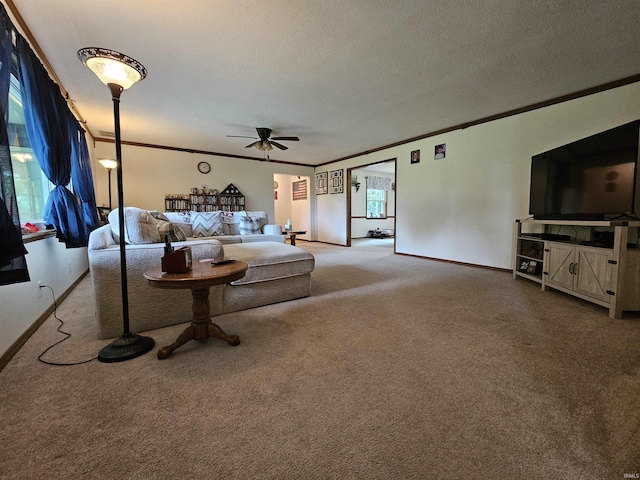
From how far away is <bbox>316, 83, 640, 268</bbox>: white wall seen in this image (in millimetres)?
3078

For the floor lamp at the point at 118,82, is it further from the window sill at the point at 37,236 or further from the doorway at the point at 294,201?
the doorway at the point at 294,201

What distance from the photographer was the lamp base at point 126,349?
5.22 ft

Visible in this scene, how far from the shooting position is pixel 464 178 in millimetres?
4305

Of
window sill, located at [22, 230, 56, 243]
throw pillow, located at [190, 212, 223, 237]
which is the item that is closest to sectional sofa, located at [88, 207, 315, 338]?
window sill, located at [22, 230, 56, 243]

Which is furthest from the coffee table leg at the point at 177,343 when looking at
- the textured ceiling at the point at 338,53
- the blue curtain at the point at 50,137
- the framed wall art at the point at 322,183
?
the framed wall art at the point at 322,183

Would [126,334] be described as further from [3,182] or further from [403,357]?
[403,357]

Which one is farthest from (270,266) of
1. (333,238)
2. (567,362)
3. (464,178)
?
(333,238)

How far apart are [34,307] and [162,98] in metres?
2.57

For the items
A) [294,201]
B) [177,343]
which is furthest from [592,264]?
[294,201]

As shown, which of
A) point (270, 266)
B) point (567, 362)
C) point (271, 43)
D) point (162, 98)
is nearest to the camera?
point (567, 362)

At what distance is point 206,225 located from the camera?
486cm

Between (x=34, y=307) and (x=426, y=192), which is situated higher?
(x=426, y=192)

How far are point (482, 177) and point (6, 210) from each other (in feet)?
16.1

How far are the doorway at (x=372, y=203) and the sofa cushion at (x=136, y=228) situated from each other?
6.90 metres
